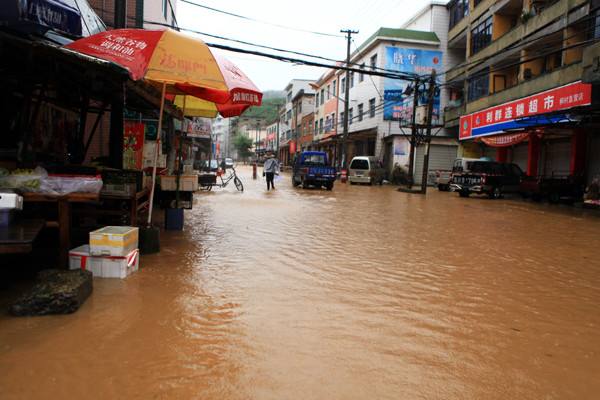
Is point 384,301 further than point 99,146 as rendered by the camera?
No

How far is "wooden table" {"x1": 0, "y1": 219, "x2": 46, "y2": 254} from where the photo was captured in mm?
3844

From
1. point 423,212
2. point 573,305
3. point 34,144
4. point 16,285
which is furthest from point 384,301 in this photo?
point 423,212

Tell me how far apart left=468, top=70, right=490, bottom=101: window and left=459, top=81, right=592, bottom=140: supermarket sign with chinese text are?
5.88 ft

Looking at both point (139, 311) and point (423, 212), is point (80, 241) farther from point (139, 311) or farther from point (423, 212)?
point (423, 212)

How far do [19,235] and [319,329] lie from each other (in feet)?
9.42

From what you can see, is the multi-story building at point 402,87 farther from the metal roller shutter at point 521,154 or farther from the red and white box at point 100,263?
the red and white box at point 100,263

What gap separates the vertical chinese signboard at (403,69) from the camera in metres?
34.7

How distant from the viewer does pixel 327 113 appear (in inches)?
2004

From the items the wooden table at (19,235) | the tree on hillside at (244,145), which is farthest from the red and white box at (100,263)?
the tree on hillside at (244,145)

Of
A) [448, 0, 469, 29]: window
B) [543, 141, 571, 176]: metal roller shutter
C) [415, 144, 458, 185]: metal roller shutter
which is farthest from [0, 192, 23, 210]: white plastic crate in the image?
[448, 0, 469, 29]: window

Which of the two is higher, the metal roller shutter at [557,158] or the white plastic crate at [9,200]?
the metal roller shutter at [557,158]

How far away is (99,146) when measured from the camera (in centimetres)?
1214

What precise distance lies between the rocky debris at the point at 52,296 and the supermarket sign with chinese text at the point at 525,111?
16693 millimetres

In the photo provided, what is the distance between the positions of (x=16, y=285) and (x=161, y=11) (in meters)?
17.1
